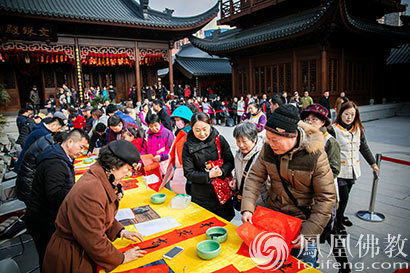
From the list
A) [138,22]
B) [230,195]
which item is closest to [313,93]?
[138,22]

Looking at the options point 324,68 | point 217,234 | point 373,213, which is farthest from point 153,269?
point 324,68

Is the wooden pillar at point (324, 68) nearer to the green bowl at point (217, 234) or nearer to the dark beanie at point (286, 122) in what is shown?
the dark beanie at point (286, 122)

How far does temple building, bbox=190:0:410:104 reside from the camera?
36.0 feet

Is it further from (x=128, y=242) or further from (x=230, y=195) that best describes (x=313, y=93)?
(x=128, y=242)

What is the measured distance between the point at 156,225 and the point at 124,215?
0.41 meters

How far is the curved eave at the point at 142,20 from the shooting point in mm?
9505

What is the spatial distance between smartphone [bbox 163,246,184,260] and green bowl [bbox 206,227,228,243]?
0.23 m

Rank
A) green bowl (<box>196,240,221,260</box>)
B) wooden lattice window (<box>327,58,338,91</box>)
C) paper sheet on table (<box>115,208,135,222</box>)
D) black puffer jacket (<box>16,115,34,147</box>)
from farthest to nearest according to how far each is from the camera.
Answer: wooden lattice window (<box>327,58,338,91</box>), black puffer jacket (<box>16,115,34,147</box>), paper sheet on table (<box>115,208,135,222</box>), green bowl (<box>196,240,221,260</box>)

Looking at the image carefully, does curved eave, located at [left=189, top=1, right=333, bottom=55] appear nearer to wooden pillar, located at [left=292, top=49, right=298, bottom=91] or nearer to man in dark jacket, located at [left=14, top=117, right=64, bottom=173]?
wooden pillar, located at [left=292, top=49, right=298, bottom=91]

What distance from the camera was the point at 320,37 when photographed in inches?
430

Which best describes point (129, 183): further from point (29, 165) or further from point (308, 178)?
point (308, 178)

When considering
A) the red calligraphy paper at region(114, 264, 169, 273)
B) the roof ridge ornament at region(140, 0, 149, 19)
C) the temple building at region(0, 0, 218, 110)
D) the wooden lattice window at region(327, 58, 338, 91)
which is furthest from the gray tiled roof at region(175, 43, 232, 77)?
the red calligraphy paper at region(114, 264, 169, 273)

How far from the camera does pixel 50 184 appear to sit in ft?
7.12

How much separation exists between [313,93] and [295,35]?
2852 mm
